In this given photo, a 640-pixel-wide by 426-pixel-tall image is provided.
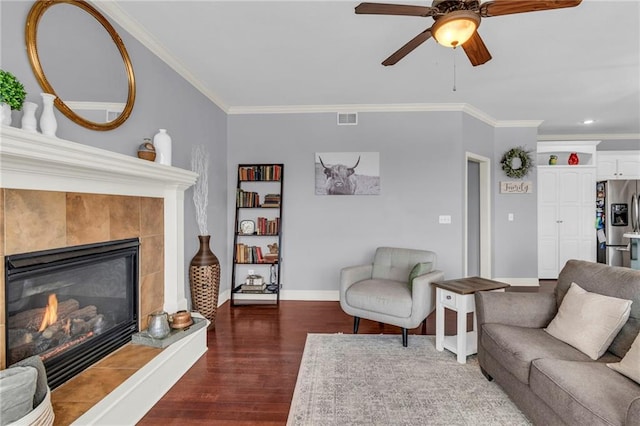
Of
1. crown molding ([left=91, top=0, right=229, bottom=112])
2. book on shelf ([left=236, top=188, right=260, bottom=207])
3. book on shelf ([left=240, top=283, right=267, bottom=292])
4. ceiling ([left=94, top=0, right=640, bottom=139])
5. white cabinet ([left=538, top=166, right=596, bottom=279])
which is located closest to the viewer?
crown molding ([left=91, top=0, right=229, bottom=112])

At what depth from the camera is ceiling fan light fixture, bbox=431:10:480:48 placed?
5.20ft

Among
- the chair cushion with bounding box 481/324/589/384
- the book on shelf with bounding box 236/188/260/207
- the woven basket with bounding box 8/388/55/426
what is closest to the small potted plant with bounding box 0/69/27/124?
the woven basket with bounding box 8/388/55/426

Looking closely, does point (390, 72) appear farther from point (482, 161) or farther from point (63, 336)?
point (63, 336)

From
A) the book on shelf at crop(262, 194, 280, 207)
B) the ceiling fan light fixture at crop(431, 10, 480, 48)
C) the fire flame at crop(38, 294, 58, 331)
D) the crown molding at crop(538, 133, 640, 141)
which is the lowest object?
the fire flame at crop(38, 294, 58, 331)

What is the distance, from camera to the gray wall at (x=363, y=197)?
4.18 m

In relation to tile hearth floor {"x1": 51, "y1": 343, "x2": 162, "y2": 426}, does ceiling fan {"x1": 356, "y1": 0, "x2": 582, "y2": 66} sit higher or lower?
higher

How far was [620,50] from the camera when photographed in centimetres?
276

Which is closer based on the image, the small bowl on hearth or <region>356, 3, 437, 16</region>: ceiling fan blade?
<region>356, 3, 437, 16</region>: ceiling fan blade

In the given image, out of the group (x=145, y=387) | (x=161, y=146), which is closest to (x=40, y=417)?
(x=145, y=387)

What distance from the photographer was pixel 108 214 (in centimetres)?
211

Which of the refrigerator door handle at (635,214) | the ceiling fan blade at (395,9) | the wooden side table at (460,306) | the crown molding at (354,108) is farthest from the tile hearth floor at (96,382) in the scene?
the refrigerator door handle at (635,214)

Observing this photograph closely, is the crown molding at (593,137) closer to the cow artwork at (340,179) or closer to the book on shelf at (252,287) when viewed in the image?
the cow artwork at (340,179)

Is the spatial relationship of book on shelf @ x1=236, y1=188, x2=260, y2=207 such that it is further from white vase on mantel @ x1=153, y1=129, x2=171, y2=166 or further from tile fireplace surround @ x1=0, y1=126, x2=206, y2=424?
white vase on mantel @ x1=153, y1=129, x2=171, y2=166

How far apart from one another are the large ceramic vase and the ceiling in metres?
1.74
